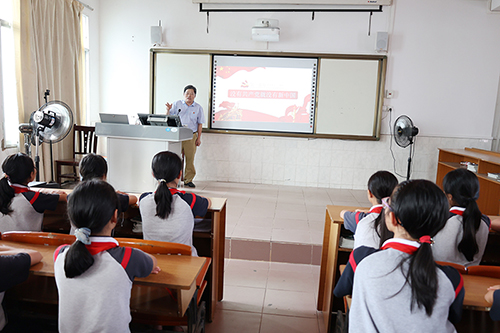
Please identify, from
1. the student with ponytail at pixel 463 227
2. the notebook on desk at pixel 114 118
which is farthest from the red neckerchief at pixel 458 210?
the notebook on desk at pixel 114 118

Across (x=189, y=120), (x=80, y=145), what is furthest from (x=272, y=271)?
(x=80, y=145)

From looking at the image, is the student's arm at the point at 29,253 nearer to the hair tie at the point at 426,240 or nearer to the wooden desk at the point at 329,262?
the hair tie at the point at 426,240

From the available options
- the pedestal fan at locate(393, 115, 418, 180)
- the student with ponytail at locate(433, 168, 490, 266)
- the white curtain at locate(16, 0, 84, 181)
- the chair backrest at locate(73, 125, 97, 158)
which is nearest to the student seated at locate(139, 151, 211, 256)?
the student with ponytail at locate(433, 168, 490, 266)

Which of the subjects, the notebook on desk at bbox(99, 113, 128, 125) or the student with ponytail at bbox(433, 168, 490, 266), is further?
the notebook on desk at bbox(99, 113, 128, 125)

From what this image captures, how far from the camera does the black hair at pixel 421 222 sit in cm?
92

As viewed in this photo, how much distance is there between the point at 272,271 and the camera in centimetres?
277

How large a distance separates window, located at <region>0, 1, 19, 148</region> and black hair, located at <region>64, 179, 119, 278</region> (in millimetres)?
3409

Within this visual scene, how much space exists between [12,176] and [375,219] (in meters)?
1.76

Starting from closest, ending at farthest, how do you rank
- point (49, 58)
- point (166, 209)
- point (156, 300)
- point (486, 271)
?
point (486, 271), point (156, 300), point (166, 209), point (49, 58)

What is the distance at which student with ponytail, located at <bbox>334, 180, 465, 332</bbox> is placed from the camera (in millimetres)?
930

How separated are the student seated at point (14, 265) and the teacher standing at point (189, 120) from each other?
12.7ft

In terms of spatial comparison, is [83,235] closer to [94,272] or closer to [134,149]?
[94,272]

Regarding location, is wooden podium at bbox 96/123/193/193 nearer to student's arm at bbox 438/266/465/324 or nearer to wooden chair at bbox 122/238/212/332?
wooden chair at bbox 122/238/212/332

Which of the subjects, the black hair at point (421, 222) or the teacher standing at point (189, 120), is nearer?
the black hair at point (421, 222)
